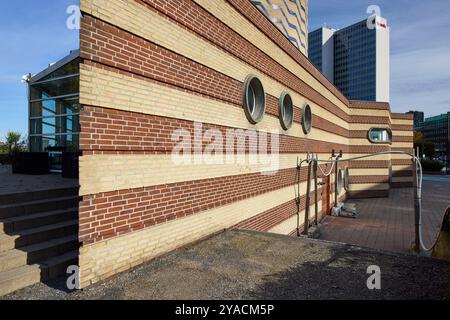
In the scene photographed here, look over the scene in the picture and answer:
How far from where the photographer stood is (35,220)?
4973mm

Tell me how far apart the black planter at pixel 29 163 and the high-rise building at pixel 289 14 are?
23.6 meters

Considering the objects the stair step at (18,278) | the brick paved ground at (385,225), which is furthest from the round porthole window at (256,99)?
the brick paved ground at (385,225)

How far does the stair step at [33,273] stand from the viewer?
3.76 meters

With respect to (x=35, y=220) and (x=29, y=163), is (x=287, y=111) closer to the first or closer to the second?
(x=35, y=220)

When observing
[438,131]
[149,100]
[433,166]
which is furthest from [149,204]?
[438,131]

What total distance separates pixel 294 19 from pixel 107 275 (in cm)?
3849

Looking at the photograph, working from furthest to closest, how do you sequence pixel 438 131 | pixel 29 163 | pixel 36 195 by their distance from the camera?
1. pixel 438 131
2. pixel 29 163
3. pixel 36 195

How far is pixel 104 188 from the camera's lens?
4.13 m

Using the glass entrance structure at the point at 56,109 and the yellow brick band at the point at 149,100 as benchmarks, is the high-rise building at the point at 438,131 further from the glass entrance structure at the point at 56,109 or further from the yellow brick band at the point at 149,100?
the yellow brick band at the point at 149,100

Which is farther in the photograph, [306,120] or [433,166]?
[433,166]

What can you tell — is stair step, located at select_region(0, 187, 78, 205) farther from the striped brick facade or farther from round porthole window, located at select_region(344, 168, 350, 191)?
round porthole window, located at select_region(344, 168, 350, 191)

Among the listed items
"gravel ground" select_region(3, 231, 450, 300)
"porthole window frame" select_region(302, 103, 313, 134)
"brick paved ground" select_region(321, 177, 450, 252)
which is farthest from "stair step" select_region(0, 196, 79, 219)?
"brick paved ground" select_region(321, 177, 450, 252)

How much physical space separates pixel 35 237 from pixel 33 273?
2.60ft
